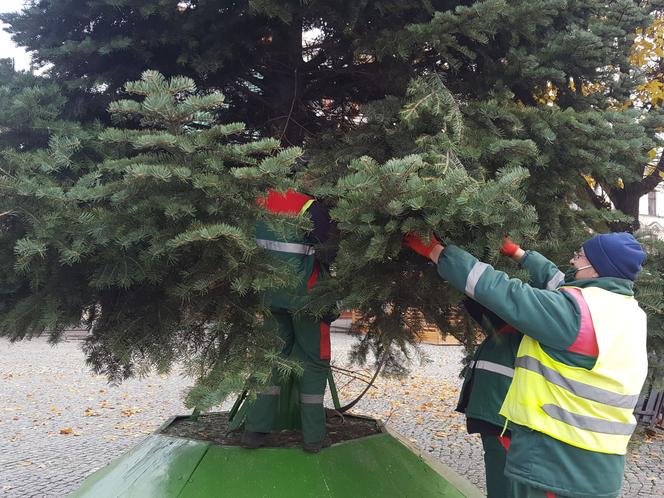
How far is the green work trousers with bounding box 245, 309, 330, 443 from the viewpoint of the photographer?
3.07 metres

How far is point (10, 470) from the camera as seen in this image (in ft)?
20.7

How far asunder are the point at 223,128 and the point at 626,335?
1623 mm

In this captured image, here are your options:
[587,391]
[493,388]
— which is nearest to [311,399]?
[493,388]

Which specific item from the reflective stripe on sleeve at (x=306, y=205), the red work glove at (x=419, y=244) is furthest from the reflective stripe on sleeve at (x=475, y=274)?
the reflective stripe on sleeve at (x=306, y=205)

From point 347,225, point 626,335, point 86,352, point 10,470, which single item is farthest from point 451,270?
point 10,470

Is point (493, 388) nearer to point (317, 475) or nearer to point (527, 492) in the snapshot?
point (527, 492)

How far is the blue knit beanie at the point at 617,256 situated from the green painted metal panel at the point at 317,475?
1512 millimetres

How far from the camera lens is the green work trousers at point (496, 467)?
281 cm

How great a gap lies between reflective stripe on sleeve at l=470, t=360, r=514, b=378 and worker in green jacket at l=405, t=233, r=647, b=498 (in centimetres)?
53

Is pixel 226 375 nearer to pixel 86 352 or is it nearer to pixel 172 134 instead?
A: pixel 172 134

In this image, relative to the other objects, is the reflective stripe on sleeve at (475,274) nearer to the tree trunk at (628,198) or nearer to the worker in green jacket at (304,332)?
the worker in green jacket at (304,332)

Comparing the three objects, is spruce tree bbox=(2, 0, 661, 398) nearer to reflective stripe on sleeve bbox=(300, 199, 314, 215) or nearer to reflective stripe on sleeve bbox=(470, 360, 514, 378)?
reflective stripe on sleeve bbox=(300, 199, 314, 215)

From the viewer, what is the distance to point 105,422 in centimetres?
845

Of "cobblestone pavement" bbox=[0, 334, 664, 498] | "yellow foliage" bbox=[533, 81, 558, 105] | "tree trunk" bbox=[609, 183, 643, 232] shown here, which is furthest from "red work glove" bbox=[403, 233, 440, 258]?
"tree trunk" bbox=[609, 183, 643, 232]
